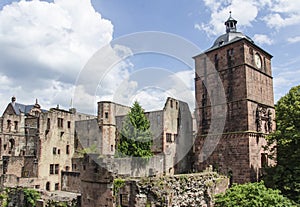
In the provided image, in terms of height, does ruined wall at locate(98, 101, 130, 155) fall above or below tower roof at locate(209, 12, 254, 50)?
below

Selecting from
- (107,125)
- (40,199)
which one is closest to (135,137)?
(107,125)

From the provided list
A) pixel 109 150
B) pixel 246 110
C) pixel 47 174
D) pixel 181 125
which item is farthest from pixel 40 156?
pixel 246 110

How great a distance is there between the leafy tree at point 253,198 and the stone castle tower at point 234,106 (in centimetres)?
497

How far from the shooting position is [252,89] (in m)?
26.5

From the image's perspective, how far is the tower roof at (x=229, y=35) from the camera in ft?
92.8

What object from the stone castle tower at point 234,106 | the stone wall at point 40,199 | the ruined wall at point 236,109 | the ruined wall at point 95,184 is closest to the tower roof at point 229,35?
the stone castle tower at point 234,106

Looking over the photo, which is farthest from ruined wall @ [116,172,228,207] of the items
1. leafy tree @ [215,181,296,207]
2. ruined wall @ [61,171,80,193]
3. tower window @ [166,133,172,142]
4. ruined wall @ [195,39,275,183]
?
ruined wall @ [61,171,80,193]

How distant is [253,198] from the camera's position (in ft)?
62.3

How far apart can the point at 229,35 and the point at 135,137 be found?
45.6 ft

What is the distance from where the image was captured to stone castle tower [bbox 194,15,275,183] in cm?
2545

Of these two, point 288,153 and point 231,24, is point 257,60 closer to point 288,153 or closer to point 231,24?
point 231,24

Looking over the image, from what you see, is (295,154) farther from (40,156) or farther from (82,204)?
(40,156)

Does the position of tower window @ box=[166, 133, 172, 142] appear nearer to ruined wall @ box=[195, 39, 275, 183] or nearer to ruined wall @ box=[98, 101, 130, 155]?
ruined wall @ box=[195, 39, 275, 183]

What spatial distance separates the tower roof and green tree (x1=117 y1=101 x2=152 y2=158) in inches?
418
